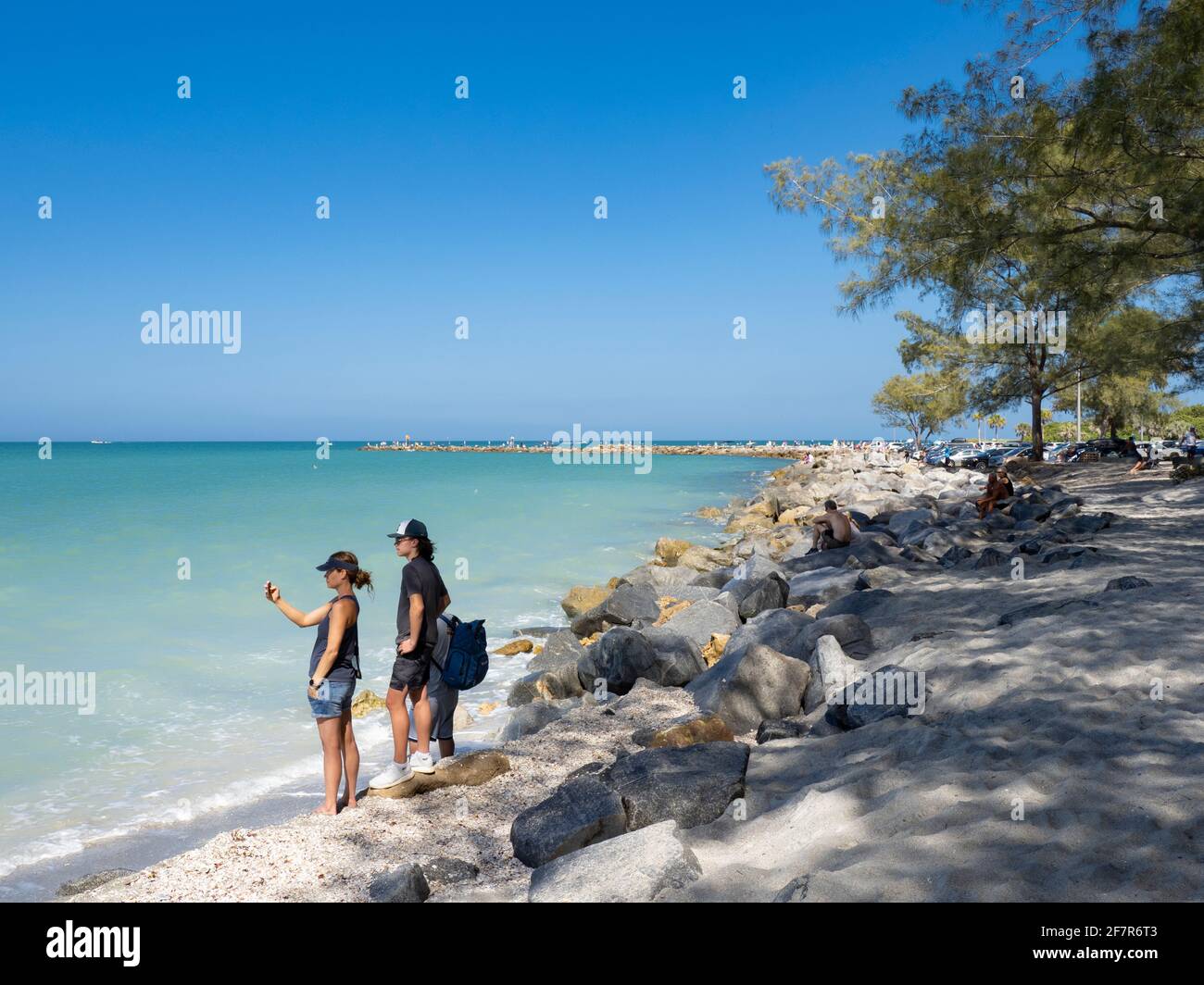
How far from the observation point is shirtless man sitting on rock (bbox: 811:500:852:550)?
14.1 metres

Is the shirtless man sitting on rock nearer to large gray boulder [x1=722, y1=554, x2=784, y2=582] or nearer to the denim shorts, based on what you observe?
large gray boulder [x1=722, y1=554, x2=784, y2=582]

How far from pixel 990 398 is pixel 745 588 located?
24401 millimetres

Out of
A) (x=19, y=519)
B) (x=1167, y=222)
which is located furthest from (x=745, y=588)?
(x=19, y=519)

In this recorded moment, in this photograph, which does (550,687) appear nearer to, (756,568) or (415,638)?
(415,638)

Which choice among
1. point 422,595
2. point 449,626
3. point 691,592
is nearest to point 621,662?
point 449,626

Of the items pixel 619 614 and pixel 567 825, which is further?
pixel 619 614

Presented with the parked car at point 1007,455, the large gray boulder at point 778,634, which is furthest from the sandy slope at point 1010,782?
the parked car at point 1007,455

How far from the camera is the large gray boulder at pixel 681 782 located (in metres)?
4.40

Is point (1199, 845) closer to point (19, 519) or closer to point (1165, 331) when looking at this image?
point (1165, 331)

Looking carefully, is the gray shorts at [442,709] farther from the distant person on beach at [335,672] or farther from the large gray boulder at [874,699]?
the large gray boulder at [874,699]

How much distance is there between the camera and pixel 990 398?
102 feet

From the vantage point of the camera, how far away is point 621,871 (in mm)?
3641

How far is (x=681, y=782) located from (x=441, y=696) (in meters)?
2.72
